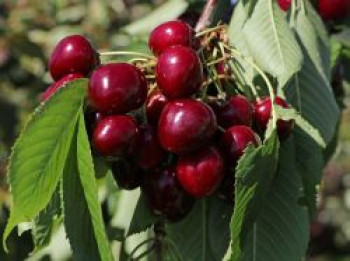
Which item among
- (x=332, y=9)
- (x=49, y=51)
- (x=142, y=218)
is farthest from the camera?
(x=49, y=51)

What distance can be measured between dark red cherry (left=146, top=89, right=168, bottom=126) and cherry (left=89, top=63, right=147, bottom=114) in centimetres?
4

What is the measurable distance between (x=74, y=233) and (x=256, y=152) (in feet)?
1.15

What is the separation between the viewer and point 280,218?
1688 mm

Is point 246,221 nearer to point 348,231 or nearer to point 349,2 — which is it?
point 349,2

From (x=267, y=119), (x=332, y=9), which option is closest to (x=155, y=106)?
(x=267, y=119)

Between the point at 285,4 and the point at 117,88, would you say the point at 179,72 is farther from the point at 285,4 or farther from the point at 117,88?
the point at 285,4

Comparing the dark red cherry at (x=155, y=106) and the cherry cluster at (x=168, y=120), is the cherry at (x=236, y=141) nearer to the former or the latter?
the cherry cluster at (x=168, y=120)

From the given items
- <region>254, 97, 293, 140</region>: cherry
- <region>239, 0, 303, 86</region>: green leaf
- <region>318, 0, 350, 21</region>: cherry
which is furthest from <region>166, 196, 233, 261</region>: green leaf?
<region>318, 0, 350, 21</region>: cherry

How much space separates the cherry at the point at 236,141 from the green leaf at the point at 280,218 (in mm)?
169

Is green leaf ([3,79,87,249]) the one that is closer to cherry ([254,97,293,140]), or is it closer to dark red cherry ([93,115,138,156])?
dark red cherry ([93,115,138,156])

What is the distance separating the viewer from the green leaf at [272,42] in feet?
5.58

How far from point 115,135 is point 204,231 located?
0.39 m

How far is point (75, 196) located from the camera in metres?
1.54

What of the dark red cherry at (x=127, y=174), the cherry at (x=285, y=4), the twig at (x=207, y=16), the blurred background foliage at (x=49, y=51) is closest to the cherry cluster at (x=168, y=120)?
the dark red cherry at (x=127, y=174)
